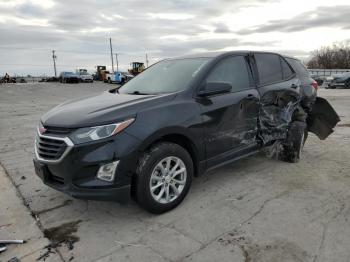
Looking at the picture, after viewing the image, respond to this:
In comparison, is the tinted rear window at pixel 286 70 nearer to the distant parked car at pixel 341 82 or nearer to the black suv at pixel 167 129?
the black suv at pixel 167 129

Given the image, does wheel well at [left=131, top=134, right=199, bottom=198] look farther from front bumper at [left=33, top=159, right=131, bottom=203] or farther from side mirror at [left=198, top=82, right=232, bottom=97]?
side mirror at [left=198, top=82, right=232, bottom=97]

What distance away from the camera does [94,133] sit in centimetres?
327

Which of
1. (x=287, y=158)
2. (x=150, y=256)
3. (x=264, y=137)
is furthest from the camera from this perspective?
(x=287, y=158)

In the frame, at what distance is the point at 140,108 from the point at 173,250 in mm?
1427

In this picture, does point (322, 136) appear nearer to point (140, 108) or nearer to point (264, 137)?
point (264, 137)

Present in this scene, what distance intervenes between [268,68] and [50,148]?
3.38 meters

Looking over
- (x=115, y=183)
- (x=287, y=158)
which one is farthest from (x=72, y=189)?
(x=287, y=158)

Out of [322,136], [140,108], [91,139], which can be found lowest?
[322,136]

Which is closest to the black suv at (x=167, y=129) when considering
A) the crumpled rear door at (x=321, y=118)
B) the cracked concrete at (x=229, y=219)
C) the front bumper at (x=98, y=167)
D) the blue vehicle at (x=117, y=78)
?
the front bumper at (x=98, y=167)

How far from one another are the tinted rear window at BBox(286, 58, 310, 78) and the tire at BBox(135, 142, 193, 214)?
117 inches

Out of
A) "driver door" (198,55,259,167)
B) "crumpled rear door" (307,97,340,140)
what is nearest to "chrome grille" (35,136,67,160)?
"driver door" (198,55,259,167)

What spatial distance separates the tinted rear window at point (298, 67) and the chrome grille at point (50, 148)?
404 cm

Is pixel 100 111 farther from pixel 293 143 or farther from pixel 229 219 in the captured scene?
pixel 293 143

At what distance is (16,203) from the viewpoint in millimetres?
4129
